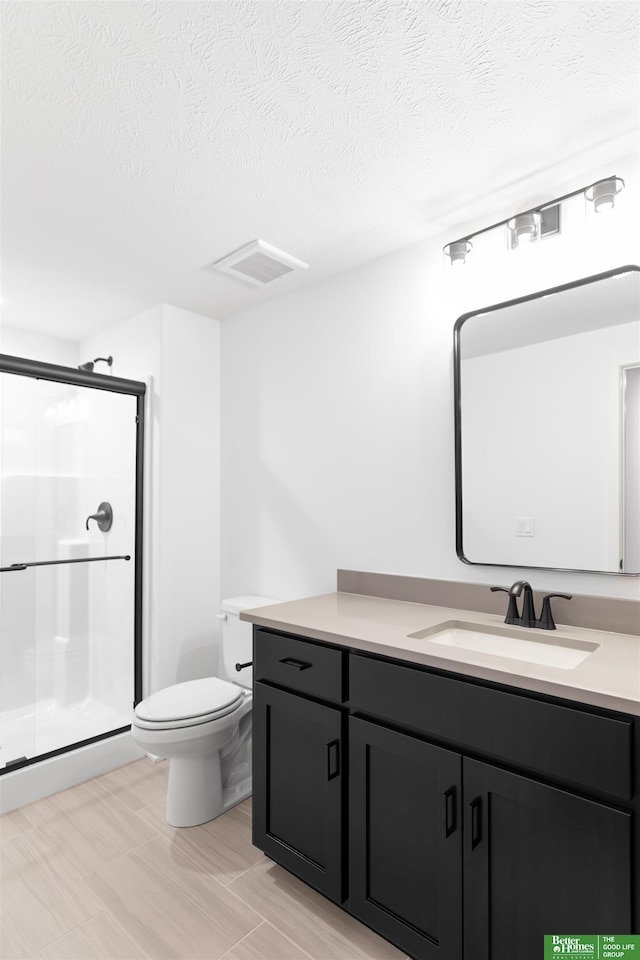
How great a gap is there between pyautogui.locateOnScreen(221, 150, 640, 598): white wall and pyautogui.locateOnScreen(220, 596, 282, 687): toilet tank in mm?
146

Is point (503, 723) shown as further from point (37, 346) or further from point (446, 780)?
point (37, 346)

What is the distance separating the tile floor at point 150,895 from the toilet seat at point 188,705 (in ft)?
1.47

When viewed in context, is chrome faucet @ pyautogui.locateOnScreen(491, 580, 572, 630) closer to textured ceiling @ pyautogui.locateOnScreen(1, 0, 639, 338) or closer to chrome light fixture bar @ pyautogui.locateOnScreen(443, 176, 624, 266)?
chrome light fixture bar @ pyautogui.locateOnScreen(443, 176, 624, 266)

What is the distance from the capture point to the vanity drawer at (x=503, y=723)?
1115mm

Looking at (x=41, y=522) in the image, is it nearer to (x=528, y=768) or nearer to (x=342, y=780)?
(x=342, y=780)

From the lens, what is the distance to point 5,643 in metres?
2.49

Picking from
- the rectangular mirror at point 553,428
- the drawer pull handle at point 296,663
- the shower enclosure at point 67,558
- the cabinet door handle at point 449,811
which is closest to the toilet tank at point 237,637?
the shower enclosure at point 67,558

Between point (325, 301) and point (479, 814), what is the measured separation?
213 centimetres

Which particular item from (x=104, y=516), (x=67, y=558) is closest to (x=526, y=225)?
(x=104, y=516)

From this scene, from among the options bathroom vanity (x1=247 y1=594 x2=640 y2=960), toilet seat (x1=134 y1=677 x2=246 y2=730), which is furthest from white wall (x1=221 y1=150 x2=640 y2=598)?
toilet seat (x1=134 y1=677 x2=246 y2=730)

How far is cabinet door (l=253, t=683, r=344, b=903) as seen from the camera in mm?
1616

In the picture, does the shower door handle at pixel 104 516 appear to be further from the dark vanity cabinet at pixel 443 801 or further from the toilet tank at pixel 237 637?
the dark vanity cabinet at pixel 443 801

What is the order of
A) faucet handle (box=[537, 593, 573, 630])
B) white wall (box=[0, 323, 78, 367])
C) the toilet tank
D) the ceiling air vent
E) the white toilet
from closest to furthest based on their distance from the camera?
faucet handle (box=[537, 593, 573, 630]) → the white toilet → the ceiling air vent → the toilet tank → white wall (box=[0, 323, 78, 367])

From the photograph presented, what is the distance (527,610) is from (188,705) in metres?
1.40
